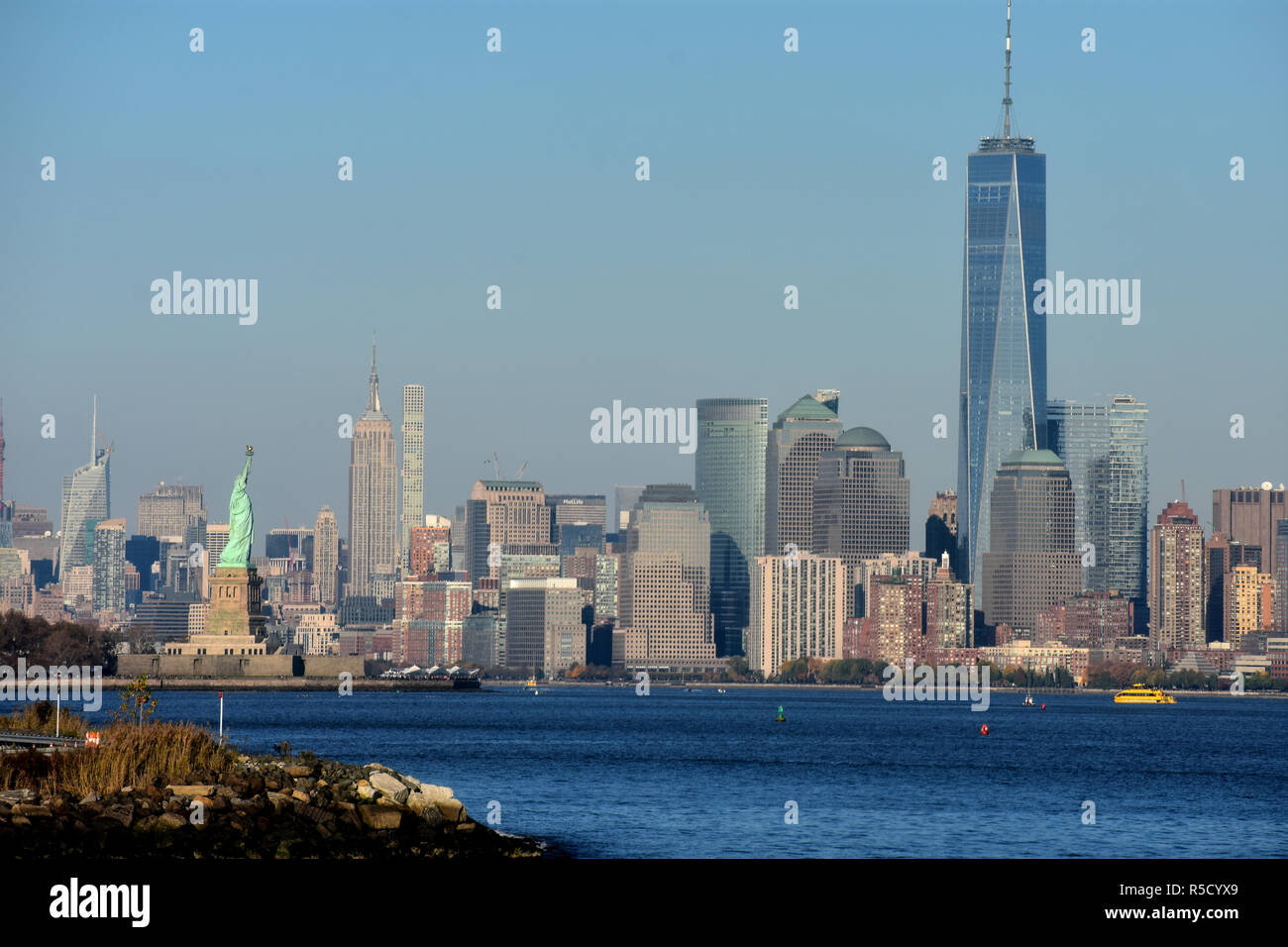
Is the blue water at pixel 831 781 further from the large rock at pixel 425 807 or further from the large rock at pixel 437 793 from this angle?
the large rock at pixel 425 807

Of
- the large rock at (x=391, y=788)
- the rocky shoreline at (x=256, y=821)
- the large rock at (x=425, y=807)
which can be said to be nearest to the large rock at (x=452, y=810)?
the rocky shoreline at (x=256, y=821)

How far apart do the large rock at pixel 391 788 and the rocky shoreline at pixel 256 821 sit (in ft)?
0.08

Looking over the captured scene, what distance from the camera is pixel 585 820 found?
61.9m

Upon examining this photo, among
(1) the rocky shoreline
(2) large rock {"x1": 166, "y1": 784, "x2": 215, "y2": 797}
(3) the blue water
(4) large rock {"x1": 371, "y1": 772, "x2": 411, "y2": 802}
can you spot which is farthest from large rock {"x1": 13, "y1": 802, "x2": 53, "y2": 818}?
A: (3) the blue water

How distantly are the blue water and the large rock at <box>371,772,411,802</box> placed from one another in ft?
14.8

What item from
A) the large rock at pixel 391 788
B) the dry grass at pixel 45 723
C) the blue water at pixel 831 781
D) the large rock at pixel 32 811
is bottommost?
the blue water at pixel 831 781

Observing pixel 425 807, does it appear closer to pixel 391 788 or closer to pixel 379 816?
pixel 391 788

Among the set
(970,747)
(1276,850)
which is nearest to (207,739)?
(1276,850)

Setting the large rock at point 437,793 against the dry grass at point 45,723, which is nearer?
the large rock at point 437,793

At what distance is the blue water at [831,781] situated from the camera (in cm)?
5828
